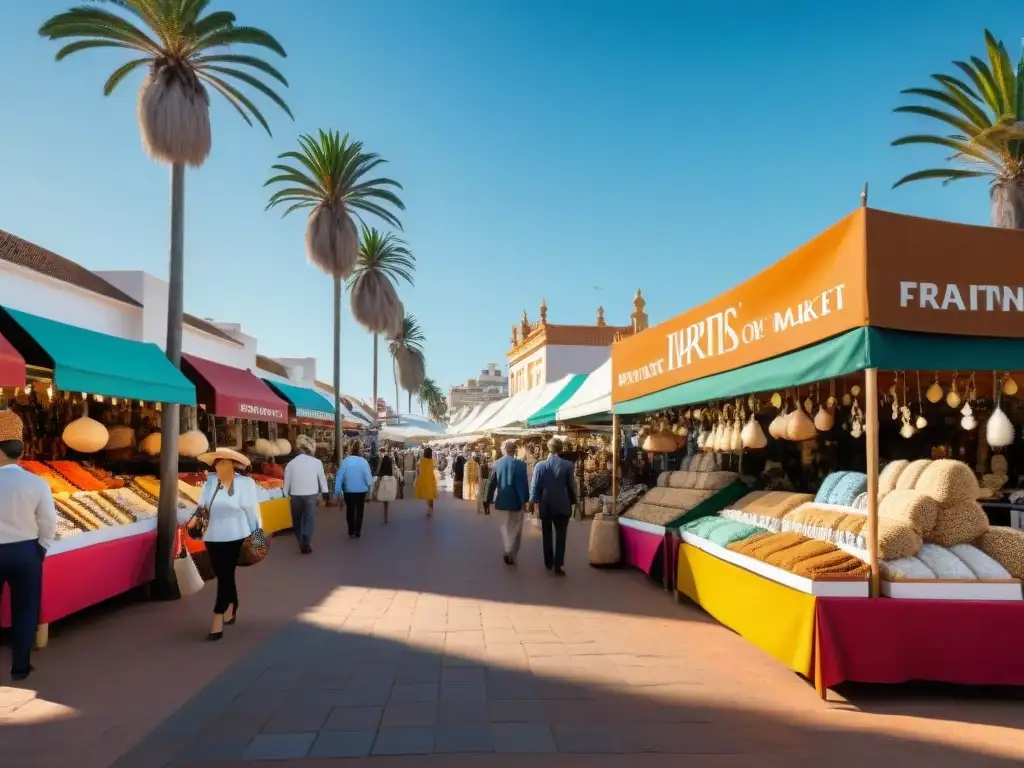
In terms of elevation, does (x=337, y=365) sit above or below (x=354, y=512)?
above

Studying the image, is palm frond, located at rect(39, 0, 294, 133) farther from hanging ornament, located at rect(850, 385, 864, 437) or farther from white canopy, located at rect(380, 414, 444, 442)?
white canopy, located at rect(380, 414, 444, 442)

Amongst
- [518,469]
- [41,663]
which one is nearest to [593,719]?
[41,663]

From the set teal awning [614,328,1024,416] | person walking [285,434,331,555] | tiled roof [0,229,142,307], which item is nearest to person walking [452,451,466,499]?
tiled roof [0,229,142,307]

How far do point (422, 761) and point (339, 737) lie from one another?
2.03 ft

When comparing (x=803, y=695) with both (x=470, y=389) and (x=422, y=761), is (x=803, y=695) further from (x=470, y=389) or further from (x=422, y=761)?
(x=470, y=389)

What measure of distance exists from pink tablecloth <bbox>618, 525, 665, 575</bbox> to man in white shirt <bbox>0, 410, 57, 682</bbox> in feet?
19.8

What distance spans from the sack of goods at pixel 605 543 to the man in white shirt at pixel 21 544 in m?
6.55

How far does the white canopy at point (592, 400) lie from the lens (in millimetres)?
12258

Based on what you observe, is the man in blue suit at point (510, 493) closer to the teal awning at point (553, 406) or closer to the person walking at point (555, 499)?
the person walking at point (555, 499)

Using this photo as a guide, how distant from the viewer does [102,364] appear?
8109 millimetres

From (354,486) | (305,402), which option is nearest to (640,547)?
(354,486)

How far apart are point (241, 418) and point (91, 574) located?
357 inches

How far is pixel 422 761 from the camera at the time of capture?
3992mm

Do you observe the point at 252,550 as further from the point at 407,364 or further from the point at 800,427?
the point at 407,364
